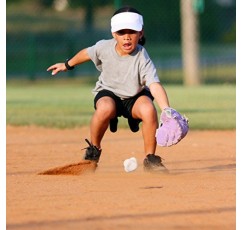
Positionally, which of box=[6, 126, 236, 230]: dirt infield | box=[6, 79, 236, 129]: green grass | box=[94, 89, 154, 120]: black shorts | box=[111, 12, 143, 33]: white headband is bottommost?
box=[6, 79, 236, 129]: green grass

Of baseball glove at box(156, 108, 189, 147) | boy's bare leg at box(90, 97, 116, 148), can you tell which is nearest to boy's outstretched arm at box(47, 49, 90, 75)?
boy's bare leg at box(90, 97, 116, 148)

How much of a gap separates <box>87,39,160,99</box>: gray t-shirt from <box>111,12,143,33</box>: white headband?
233 mm

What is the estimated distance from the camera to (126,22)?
8945 mm

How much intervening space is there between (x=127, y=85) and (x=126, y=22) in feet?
1.75

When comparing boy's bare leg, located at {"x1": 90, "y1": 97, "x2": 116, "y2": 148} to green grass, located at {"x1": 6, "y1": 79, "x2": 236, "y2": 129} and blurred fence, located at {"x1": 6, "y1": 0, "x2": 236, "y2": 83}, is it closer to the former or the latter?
green grass, located at {"x1": 6, "y1": 79, "x2": 236, "y2": 129}

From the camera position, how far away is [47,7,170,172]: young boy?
8.78 metres

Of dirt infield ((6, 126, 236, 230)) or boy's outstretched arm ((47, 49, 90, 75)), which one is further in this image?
boy's outstretched arm ((47, 49, 90, 75))

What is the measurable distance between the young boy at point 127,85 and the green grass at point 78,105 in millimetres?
4872

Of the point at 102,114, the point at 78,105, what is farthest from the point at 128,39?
the point at 78,105

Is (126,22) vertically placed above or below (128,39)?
above

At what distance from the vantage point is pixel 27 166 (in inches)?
373

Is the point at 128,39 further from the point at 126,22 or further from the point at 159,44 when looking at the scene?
the point at 159,44

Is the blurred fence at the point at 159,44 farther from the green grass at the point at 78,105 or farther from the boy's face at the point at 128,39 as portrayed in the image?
the boy's face at the point at 128,39

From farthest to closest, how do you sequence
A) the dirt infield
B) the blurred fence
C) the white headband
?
the blurred fence, the white headband, the dirt infield
